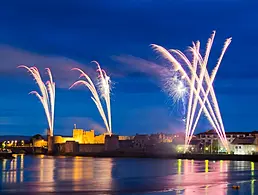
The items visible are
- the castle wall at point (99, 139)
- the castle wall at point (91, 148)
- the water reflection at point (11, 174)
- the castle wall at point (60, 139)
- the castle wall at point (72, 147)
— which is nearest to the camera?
the water reflection at point (11, 174)

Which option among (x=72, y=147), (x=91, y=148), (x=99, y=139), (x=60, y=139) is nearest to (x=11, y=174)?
(x=91, y=148)

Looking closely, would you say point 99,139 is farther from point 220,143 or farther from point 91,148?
point 220,143

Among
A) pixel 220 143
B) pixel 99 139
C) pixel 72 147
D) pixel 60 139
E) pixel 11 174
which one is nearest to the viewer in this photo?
pixel 11 174

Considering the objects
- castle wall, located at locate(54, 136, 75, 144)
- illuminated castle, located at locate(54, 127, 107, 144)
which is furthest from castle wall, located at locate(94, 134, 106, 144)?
castle wall, located at locate(54, 136, 75, 144)

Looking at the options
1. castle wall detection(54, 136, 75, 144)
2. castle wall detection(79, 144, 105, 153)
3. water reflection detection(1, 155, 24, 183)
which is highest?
castle wall detection(54, 136, 75, 144)

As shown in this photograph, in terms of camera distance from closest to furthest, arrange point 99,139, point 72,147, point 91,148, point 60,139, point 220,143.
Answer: point 220,143
point 91,148
point 72,147
point 99,139
point 60,139

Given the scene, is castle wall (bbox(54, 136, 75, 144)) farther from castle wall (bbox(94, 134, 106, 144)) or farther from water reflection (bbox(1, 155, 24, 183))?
water reflection (bbox(1, 155, 24, 183))

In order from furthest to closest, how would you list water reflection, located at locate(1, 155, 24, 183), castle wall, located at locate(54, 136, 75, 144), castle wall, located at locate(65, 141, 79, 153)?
castle wall, located at locate(54, 136, 75, 144)
castle wall, located at locate(65, 141, 79, 153)
water reflection, located at locate(1, 155, 24, 183)

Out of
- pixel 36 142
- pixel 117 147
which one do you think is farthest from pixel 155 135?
pixel 36 142

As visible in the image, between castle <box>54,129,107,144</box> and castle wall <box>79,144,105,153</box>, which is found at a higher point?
castle <box>54,129,107,144</box>

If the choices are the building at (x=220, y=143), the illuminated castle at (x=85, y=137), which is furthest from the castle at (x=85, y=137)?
the building at (x=220, y=143)

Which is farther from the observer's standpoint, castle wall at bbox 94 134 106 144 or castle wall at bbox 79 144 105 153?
castle wall at bbox 94 134 106 144

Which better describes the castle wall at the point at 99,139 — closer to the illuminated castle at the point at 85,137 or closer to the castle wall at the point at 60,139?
the illuminated castle at the point at 85,137

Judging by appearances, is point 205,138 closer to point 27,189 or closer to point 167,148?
point 167,148
